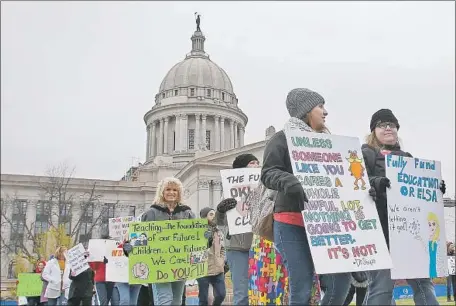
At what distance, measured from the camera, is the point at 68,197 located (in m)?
60.8

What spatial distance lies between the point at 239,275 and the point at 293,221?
2335 millimetres

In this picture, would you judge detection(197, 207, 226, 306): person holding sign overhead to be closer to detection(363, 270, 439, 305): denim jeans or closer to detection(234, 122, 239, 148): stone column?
detection(363, 270, 439, 305): denim jeans

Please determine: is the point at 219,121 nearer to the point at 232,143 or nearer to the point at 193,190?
the point at 232,143

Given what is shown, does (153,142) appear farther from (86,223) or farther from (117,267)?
(117,267)

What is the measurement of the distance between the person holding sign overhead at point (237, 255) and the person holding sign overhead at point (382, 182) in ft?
6.21

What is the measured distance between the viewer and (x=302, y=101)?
4.95 meters

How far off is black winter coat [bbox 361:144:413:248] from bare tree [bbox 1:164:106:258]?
154 ft

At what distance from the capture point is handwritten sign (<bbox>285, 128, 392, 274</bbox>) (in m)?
4.52

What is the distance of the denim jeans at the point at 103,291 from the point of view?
1101 cm

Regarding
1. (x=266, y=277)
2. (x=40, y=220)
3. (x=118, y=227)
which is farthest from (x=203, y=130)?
(x=266, y=277)

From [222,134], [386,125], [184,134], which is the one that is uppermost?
[222,134]

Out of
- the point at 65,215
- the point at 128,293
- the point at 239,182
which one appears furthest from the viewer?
the point at 65,215

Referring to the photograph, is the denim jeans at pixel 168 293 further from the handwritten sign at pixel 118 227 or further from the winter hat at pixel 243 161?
the handwritten sign at pixel 118 227

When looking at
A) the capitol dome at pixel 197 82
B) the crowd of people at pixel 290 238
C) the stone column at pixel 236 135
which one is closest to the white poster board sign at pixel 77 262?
the crowd of people at pixel 290 238
